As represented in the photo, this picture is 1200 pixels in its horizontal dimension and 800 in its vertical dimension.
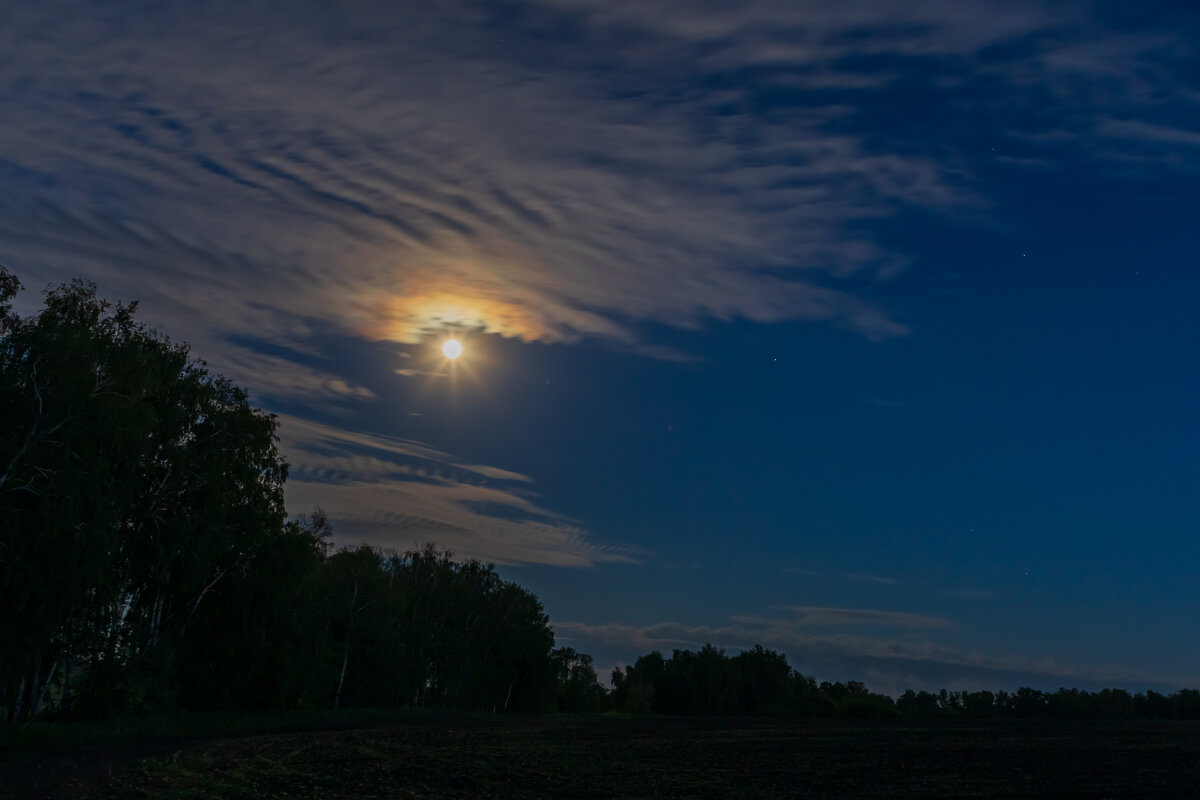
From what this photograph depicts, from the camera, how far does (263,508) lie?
52.7m

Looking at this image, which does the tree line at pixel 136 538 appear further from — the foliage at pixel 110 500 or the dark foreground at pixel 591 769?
the dark foreground at pixel 591 769

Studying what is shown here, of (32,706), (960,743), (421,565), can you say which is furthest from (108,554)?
(421,565)

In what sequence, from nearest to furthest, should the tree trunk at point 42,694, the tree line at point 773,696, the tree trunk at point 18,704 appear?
1. the tree trunk at point 18,704
2. the tree trunk at point 42,694
3. the tree line at point 773,696

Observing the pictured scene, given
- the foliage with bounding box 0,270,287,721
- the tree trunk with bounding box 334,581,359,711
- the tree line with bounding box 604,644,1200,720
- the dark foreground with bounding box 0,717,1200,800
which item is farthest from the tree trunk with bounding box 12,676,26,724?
the tree line with bounding box 604,644,1200,720

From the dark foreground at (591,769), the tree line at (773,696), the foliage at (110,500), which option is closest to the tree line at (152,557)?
the foliage at (110,500)

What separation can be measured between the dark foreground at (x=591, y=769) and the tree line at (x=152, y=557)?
24.0 feet

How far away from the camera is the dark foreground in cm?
2102

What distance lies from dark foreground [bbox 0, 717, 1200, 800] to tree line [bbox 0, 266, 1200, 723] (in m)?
7.31

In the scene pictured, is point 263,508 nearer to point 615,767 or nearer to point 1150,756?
point 615,767

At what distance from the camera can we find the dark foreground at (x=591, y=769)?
21.0 m

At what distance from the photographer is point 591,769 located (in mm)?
26953

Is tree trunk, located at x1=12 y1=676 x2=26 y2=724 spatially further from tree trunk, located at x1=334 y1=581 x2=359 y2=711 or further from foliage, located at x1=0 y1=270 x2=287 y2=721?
tree trunk, located at x1=334 y1=581 x2=359 y2=711

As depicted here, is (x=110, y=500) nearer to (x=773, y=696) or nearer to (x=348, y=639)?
(x=348, y=639)

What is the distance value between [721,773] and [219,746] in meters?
20.1
